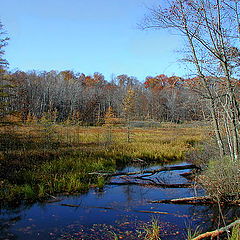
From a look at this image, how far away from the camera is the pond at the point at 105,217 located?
18.1 feet

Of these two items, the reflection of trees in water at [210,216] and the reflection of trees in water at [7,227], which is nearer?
the reflection of trees in water at [7,227]

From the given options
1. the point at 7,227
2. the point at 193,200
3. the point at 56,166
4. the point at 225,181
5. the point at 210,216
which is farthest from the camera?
the point at 56,166

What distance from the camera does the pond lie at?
5527mm

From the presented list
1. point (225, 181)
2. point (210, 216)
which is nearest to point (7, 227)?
point (210, 216)

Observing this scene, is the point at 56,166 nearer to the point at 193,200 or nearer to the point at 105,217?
the point at 105,217

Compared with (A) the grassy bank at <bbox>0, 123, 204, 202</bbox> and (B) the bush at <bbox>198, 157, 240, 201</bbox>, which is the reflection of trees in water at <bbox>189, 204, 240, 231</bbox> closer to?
(B) the bush at <bbox>198, 157, 240, 201</bbox>

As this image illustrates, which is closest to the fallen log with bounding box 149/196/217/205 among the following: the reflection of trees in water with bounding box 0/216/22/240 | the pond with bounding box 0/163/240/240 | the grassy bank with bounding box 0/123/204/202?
the pond with bounding box 0/163/240/240

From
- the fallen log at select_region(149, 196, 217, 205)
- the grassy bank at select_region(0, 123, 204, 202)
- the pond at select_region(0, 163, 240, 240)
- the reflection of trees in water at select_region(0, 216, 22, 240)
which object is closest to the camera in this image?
the reflection of trees in water at select_region(0, 216, 22, 240)

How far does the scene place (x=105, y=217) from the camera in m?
6.54

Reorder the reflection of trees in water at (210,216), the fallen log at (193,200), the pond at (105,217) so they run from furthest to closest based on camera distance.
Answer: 1. the fallen log at (193,200)
2. the reflection of trees in water at (210,216)
3. the pond at (105,217)

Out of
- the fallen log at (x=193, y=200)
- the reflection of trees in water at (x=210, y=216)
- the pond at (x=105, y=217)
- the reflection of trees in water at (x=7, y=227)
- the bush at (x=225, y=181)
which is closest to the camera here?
the reflection of trees in water at (x=7, y=227)

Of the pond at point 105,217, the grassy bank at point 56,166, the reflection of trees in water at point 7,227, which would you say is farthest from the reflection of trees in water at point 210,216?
the reflection of trees in water at point 7,227

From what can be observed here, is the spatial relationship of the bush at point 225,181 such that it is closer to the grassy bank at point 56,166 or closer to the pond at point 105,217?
the pond at point 105,217

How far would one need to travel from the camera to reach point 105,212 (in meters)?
6.89
